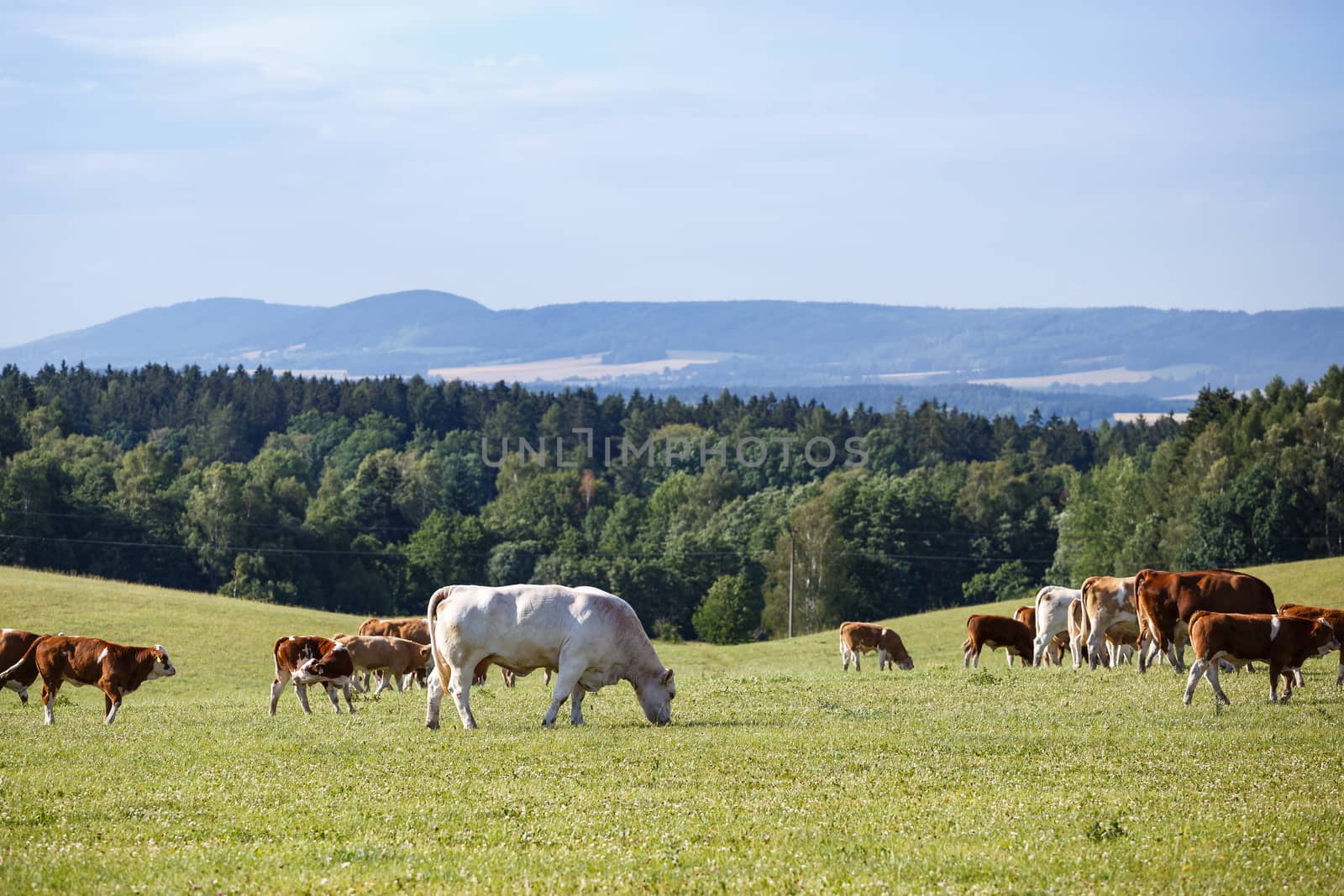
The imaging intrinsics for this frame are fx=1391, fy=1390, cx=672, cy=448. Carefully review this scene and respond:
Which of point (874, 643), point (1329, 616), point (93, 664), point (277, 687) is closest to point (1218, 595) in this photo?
point (1329, 616)

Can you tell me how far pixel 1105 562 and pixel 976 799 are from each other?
96.0 metres

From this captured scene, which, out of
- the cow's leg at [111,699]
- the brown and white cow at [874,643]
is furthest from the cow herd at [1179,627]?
the cow's leg at [111,699]

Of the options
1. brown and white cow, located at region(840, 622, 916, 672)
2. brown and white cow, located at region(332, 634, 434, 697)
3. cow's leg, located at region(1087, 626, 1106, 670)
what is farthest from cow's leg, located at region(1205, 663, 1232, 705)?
brown and white cow, located at region(840, 622, 916, 672)

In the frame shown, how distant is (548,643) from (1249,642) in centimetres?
1118

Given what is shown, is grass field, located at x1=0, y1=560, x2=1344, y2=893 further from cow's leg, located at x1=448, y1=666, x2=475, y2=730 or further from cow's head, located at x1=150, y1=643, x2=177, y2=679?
cow's head, located at x1=150, y1=643, x2=177, y2=679

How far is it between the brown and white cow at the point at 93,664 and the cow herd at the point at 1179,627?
1751 centimetres

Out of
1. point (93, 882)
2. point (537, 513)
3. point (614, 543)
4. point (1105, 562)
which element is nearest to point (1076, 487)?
point (1105, 562)

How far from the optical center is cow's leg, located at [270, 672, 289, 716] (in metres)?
24.3

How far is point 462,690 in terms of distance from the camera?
21234 millimetres

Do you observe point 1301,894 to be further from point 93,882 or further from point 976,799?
point 93,882

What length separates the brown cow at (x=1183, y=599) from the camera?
26.3 m

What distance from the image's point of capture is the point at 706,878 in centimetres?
1073

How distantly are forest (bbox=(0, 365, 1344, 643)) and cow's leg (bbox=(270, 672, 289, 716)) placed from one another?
73.2 metres

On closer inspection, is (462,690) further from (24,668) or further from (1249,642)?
(1249,642)
